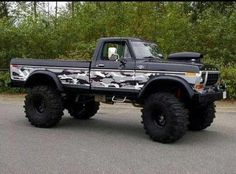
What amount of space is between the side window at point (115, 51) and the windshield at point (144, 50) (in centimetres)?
18

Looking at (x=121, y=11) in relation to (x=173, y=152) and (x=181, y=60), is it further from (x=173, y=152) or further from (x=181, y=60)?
(x=173, y=152)

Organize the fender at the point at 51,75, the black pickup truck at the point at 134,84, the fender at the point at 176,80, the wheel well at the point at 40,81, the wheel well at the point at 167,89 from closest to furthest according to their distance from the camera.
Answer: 1. the fender at the point at 176,80
2. the black pickup truck at the point at 134,84
3. the wheel well at the point at 167,89
4. the fender at the point at 51,75
5. the wheel well at the point at 40,81

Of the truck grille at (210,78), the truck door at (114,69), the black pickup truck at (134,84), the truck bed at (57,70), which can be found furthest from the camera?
the truck bed at (57,70)

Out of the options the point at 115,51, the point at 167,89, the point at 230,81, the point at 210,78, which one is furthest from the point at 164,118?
the point at 230,81

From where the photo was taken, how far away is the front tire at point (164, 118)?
8508 millimetres

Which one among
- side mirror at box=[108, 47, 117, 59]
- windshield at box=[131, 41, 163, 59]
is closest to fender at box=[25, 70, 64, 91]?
side mirror at box=[108, 47, 117, 59]

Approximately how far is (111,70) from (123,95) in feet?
1.85

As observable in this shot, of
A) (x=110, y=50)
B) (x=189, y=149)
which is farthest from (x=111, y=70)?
(x=189, y=149)

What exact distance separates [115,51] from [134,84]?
91 centimetres

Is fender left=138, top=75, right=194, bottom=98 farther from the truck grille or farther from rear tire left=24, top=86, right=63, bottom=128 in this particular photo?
rear tire left=24, top=86, right=63, bottom=128

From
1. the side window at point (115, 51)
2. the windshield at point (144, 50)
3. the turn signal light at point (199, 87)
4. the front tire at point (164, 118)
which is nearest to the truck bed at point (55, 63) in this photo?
the side window at point (115, 51)

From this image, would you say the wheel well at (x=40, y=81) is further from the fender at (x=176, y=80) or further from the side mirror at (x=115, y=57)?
the fender at (x=176, y=80)

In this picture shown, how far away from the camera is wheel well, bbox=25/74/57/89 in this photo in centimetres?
1036

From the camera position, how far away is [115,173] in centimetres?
659
